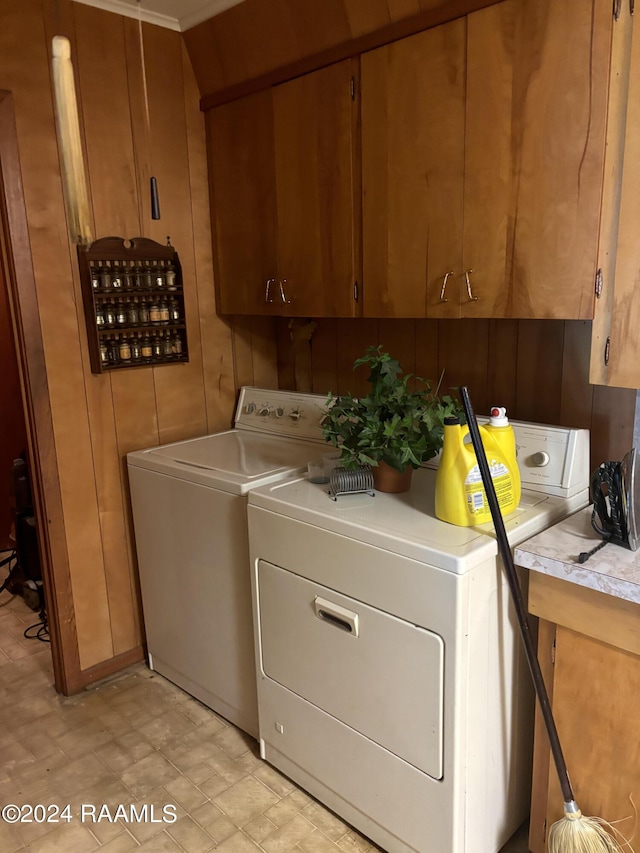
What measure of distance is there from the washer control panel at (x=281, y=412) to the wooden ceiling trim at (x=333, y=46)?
1081mm

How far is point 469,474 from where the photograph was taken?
1.49 meters

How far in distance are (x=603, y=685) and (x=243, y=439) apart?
61.1 inches

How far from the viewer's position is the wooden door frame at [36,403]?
201 centimetres

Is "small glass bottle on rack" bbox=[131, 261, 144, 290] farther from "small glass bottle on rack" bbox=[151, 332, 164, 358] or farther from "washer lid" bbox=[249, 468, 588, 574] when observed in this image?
"washer lid" bbox=[249, 468, 588, 574]

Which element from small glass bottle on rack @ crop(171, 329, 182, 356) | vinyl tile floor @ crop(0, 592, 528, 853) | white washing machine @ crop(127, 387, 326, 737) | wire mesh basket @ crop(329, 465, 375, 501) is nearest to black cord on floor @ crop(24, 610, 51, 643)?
vinyl tile floor @ crop(0, 592, 528, 853)

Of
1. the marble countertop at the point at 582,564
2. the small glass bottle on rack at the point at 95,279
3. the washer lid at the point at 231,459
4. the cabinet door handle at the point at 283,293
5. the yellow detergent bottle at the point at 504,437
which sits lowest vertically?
the marble countertop at the point at 582,564

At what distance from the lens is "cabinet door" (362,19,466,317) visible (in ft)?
5.54

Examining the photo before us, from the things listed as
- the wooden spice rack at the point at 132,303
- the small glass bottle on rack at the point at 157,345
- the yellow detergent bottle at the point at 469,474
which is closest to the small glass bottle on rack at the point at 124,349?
the wooden spice rack at the point at 132,303

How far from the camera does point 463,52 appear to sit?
5.35ft

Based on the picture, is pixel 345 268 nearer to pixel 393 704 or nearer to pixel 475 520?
pixel 475 520

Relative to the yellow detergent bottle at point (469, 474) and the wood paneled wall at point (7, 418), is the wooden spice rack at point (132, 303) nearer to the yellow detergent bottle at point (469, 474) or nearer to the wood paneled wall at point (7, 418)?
the yellow detergent bottle at point (469, 474)

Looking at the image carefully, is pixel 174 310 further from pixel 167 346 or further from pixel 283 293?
pixel 283 293

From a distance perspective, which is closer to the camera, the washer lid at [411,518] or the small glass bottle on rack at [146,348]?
the washer lid at [411,518]

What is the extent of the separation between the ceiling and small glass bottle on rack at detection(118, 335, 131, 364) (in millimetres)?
1088
